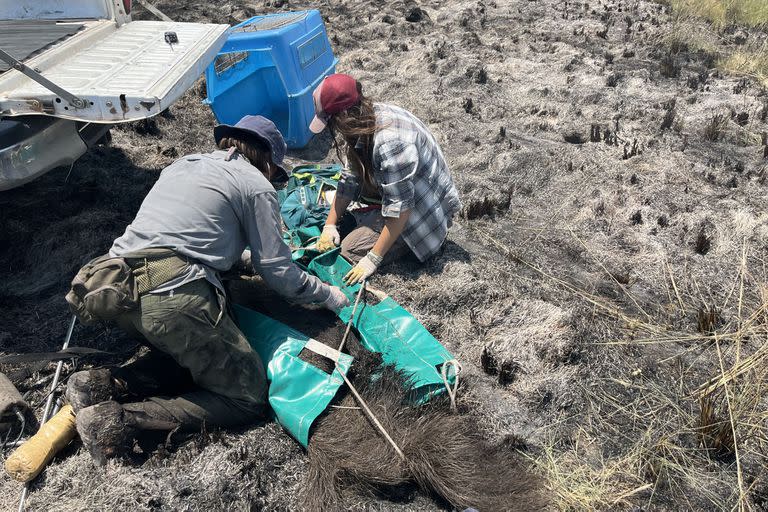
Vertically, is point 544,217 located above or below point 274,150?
below

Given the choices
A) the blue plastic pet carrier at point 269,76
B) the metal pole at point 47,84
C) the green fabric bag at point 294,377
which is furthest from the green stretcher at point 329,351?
the blue plastic pet carrier at point 269,76

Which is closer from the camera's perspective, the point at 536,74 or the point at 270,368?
the point at 270,368

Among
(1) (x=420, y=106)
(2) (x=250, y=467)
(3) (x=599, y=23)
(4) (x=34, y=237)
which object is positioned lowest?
(3) (x=599, y=23)

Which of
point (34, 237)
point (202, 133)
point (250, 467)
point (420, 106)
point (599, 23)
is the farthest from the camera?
point (599, 23)

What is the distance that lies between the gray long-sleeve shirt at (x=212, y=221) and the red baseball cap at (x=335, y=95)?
0.66 meters

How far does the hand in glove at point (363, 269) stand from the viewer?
365 cm

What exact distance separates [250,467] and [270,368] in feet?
1.73

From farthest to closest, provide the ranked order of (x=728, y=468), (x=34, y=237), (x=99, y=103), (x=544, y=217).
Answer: (x=544, y=217) → (x=34, y=237) → (x=99, y=103) → (x=728, y=468)

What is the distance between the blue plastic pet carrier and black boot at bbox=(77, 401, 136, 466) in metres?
3.61

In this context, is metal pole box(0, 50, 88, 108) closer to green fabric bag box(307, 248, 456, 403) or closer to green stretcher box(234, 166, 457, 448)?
green stretcher box(234, 166, 457, 448)

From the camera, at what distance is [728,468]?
9.45ft

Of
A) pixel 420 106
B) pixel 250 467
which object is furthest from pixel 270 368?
pixel 420 106

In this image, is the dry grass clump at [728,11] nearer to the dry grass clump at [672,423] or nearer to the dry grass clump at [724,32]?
the dry grass clump at [724,32]

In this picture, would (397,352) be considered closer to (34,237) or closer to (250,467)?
(250,467)
